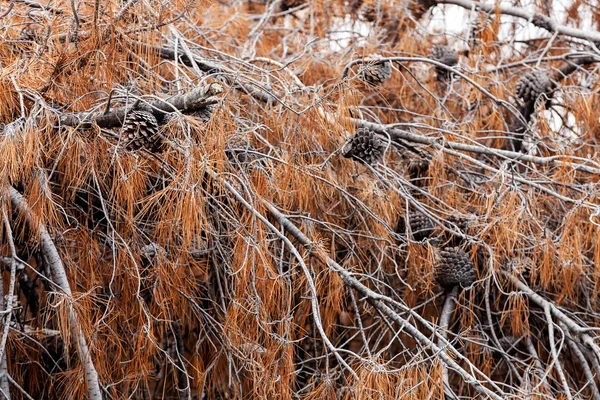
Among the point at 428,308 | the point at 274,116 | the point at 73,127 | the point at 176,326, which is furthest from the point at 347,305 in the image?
the point at 73,127

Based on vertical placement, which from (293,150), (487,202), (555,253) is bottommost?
(555,253)

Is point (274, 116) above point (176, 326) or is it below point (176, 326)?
above

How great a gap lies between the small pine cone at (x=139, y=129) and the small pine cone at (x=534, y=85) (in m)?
1.30

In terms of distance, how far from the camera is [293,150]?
1962 mm

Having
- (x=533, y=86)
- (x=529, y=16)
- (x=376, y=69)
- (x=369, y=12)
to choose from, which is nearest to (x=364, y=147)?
(x=376, y=69)

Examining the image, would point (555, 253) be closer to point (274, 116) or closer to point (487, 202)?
point (487, 202)

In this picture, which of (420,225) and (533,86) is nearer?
(420,225)

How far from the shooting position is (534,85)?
2.44 metres

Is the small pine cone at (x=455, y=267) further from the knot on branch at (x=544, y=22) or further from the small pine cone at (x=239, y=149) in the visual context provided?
the knot on branch at (x=544, y=22)

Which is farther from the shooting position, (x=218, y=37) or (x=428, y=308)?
(x=218, y=37)

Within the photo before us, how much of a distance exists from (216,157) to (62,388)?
764mm

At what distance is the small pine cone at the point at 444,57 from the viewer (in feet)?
8.64

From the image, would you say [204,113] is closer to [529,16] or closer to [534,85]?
[534,85]

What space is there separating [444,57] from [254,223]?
4.02ft
